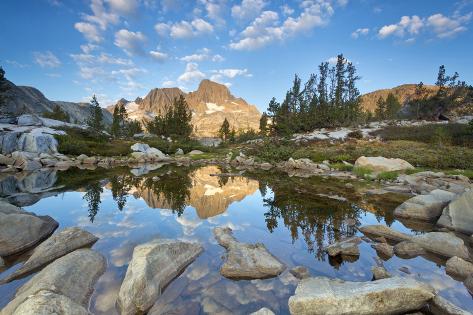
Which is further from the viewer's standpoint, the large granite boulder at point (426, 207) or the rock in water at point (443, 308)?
the large granite boulder at point (426, 207)

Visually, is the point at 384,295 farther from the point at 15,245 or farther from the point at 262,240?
the point at 15,245

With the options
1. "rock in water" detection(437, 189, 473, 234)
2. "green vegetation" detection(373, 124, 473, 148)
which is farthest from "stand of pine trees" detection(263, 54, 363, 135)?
"rock in water" detection(437, 189, 473, 234)

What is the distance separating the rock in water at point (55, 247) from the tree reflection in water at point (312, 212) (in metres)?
6.08

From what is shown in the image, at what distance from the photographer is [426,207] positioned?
11492mm

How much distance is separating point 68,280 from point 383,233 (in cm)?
918

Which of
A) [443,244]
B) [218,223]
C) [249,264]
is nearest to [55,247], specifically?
[249,264]

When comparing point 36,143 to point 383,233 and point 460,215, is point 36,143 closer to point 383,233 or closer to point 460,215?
point 383,233

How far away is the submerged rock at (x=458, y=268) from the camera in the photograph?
663cm

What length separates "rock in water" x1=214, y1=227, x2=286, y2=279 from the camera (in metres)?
6.47

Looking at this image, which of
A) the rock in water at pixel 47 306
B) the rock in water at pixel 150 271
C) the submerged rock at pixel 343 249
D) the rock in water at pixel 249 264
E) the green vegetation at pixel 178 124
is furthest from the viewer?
the green vegetation at pixel 178 124

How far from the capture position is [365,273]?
6719 mm

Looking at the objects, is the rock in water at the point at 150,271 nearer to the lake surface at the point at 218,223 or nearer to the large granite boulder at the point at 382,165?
the lake surface at the point at 218,223

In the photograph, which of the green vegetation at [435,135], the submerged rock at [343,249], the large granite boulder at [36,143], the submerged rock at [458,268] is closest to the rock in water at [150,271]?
the submerged rock at [343,249]

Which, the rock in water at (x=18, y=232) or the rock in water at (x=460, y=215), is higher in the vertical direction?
the rock in water at (x=18, y=232)
